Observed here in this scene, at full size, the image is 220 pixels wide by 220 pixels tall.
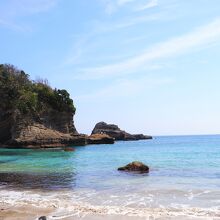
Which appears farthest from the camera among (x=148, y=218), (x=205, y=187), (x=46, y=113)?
(x=46, y=113)

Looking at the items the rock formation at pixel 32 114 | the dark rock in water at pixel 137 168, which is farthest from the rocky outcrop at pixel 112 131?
the dark rock in water at pixel 137 168

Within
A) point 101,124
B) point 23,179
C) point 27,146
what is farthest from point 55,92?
point 23,179

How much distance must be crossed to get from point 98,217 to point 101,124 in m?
128

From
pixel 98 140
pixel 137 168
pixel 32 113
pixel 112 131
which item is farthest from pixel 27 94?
pixel 112 131

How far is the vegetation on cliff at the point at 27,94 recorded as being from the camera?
81562 mm

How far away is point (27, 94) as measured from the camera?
83.2 metres

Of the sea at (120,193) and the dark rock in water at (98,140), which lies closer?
the sea at (120,193)

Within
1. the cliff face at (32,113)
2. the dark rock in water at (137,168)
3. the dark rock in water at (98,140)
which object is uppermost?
the cliff face at (32,113)

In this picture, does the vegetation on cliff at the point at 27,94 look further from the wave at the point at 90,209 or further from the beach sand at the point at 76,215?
the beach sand at the point at 76,215

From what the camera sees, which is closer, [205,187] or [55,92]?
[205,187]

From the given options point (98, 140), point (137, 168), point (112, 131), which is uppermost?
point (112, 131)

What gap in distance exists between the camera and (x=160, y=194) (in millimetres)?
20672

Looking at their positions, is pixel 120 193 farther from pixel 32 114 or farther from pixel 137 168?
pixel 32 114

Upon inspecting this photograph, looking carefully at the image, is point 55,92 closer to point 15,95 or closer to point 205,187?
point 15,95
